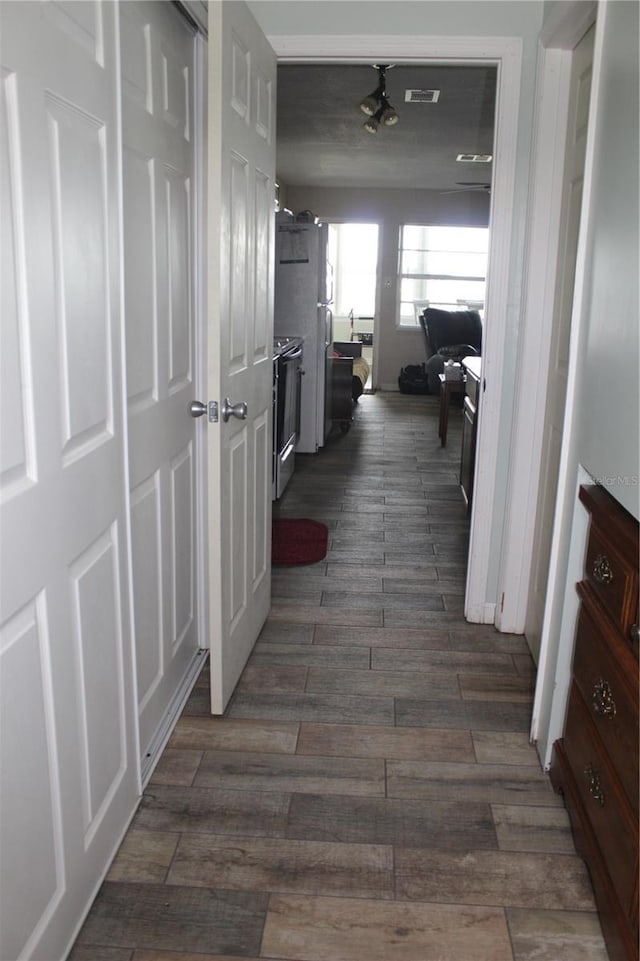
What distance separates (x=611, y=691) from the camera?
5.41 ft

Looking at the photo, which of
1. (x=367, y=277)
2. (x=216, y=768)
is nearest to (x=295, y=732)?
(x=216, y=768)

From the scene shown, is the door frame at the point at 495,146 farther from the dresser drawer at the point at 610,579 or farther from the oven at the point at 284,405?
the oven at the point at 284,405

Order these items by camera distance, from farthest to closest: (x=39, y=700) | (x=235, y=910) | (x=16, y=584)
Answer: (x=235, y=910) → (x=39, y=700) → (x=16, y=584)

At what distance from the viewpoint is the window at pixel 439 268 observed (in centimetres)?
991

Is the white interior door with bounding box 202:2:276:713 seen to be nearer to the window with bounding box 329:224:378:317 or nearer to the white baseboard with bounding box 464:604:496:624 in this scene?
the white baseboard with bounding box 464:604:496:624

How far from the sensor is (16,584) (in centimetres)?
125

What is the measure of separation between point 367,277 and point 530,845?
10217 millimetres

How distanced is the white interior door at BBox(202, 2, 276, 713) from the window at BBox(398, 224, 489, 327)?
→ 24.6 feet

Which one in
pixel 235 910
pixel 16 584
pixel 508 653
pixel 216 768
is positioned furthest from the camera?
pixel 508 653

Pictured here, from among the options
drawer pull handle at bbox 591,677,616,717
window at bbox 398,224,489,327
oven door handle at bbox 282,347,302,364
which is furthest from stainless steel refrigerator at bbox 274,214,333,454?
drawer pull handle at bbox 591,677,616,717

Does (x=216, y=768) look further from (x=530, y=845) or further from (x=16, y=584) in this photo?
(x=16, y=584)

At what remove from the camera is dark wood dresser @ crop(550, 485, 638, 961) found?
149 cm

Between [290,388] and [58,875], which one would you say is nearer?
[58,875]

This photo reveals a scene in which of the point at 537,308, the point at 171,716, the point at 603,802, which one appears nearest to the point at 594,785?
the point at 603,802
